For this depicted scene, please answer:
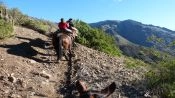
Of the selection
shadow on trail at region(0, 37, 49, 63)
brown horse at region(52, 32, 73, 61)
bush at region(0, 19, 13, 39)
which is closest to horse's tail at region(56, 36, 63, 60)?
→ brown horse at region(52, 32, 73, 61)

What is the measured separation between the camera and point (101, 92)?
630 cm

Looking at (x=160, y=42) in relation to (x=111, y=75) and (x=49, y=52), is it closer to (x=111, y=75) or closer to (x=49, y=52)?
(x=111, y=75)

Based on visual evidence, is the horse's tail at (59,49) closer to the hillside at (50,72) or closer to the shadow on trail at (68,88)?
the hillside at (50,72)

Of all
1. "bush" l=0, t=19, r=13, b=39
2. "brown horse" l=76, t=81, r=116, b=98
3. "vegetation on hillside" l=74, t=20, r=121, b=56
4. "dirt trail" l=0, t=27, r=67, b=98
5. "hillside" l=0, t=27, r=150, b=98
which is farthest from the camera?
"vegetation on hillside" l=74, t=20, r=121, b=56

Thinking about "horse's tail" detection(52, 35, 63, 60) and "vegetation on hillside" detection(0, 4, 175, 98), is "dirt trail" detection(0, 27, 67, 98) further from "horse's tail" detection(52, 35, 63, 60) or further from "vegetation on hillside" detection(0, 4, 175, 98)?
"vegetation on hillside" detection(0, 4, 175, 98)

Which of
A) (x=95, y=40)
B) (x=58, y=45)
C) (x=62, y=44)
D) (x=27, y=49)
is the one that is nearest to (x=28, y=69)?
(x=58, y=45)

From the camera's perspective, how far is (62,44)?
57.2 ft

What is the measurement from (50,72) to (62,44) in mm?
2059

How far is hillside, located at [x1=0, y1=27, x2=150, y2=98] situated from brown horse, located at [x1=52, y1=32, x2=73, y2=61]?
34 centimetres

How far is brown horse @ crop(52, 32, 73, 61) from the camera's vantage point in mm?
17181

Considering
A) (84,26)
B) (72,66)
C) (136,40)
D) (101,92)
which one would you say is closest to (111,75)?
(72,66)

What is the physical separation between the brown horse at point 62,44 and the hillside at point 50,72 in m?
0.34

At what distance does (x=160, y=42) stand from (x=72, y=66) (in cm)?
336

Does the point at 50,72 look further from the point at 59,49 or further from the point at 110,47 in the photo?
the point at 110,47
